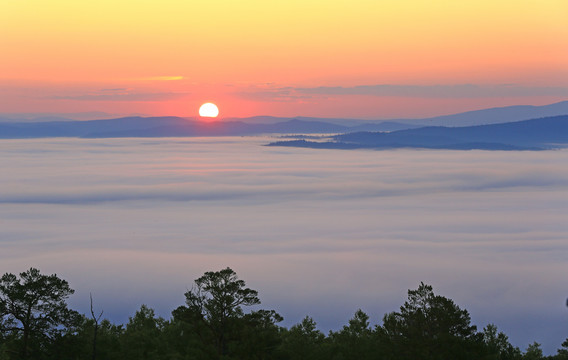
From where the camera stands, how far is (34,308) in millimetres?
42062

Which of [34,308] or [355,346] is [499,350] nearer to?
[355,346]

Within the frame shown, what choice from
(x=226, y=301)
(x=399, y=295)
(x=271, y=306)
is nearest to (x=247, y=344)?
(x=226, y=301)

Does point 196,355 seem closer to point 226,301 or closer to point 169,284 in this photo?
point 226,301

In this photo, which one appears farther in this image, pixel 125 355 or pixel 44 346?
pixel 125 355

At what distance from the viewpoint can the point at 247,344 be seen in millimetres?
40156

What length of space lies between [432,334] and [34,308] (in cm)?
2416

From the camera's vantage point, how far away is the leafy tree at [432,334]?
4200cm

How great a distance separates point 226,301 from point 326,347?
10.2 metres

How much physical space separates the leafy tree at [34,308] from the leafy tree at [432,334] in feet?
66.0

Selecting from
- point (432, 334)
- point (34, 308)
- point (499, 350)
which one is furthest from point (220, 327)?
point (499, 350)

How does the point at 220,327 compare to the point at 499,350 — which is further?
the point at 499,350

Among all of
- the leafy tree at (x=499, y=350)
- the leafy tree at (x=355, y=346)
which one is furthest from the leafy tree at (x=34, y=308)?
the leafy tree at (x=499, y=350)

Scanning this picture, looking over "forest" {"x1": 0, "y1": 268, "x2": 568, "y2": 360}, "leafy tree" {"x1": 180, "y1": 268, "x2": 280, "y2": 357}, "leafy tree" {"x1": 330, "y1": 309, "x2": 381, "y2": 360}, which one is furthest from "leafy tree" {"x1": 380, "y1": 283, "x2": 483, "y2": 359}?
"leafy tree" {"x1": 180, "y1": 268, "x2": 280, "y2": 357}

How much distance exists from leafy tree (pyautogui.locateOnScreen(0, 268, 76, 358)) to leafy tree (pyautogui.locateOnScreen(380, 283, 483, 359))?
20.1m
